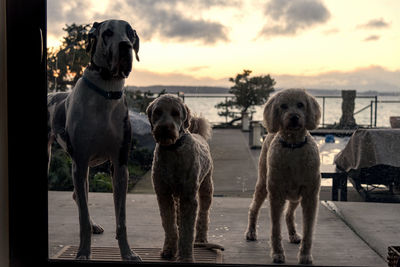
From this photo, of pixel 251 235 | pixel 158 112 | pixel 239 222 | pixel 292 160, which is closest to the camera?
pixel 158 112

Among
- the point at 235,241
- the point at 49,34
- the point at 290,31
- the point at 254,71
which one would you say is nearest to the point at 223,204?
the point at 235,241

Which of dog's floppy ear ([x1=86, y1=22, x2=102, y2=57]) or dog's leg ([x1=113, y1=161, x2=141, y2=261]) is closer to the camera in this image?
dog's floppy ear ([x1=86, y1=22, x2=102, y2=57])

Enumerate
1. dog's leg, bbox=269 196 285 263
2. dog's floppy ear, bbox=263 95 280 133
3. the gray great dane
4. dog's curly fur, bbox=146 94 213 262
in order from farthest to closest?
dog's leg, bbox=269 196 285 263, dog's floppy ear, bbox=263 95 280 133, the gray great dane, dog's curly fur, bbox=146 94 213 262

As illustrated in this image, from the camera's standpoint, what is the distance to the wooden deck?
306 centimetres

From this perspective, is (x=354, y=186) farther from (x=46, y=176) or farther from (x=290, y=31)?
(x=46, y=176)

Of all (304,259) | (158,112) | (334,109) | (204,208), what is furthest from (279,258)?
(158,112)

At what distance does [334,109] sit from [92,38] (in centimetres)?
154

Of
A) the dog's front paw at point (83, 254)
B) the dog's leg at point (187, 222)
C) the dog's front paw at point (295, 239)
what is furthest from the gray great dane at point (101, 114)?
the dog's front paw at point (295, 239)

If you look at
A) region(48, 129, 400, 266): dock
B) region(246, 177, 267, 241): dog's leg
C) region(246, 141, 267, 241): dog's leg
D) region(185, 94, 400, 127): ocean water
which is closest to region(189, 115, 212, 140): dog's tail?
region(185, 94, 400, 127): ocean water

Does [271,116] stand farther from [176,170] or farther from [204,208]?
[204,208]

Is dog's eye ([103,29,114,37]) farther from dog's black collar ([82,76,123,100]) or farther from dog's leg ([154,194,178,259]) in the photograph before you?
dog's leg ([154,194,178,259])

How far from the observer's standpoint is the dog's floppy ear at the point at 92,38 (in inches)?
105

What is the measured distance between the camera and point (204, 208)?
308 centimetres

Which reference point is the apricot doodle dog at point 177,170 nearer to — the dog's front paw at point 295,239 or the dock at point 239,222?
the dock at point 239,222
